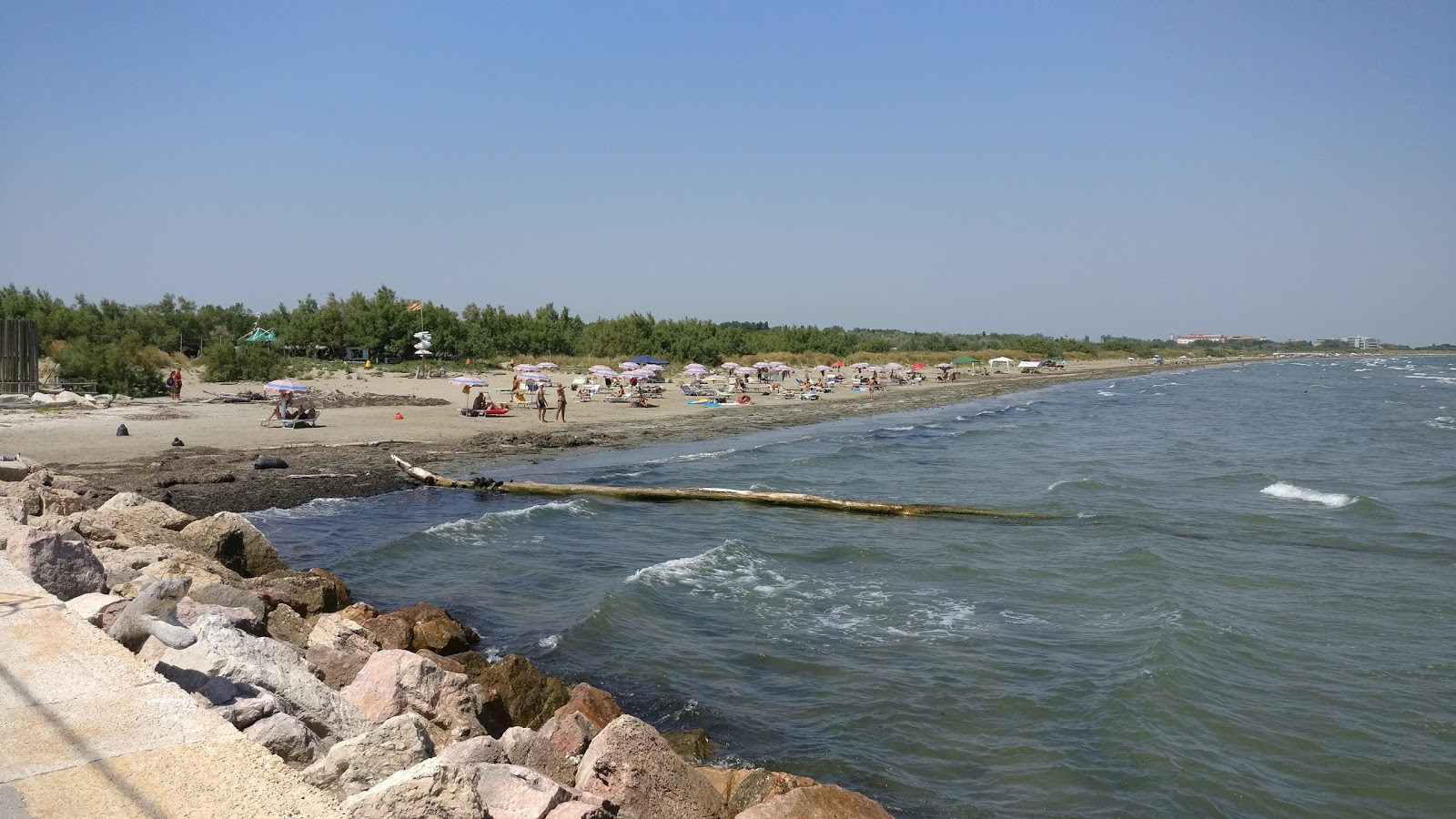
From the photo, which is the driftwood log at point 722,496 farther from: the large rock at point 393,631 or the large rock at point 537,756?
the large rock at point 537,756

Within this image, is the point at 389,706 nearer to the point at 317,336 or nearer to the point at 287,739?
the point at 287,739

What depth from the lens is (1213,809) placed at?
8.50m

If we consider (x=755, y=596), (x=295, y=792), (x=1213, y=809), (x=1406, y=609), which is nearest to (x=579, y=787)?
(x=295, y=792)

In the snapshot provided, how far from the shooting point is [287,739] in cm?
607

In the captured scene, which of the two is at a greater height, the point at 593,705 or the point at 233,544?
the point at 233,544

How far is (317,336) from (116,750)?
71959 mm

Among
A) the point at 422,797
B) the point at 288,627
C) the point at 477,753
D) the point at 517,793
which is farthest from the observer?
the point at 288,627

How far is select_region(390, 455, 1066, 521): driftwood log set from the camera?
2091 centimetres

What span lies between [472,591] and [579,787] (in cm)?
847

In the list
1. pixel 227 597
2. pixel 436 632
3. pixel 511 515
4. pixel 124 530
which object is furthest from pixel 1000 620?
pixel 124 530

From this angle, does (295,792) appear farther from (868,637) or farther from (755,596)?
(755,596)

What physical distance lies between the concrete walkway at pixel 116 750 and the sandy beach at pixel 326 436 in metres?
13.7

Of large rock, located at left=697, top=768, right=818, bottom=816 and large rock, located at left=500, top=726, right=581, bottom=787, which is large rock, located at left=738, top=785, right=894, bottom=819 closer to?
large rock, located at left=697, top=768, right=818, bottom=816

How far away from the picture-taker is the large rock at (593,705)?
8766mm
